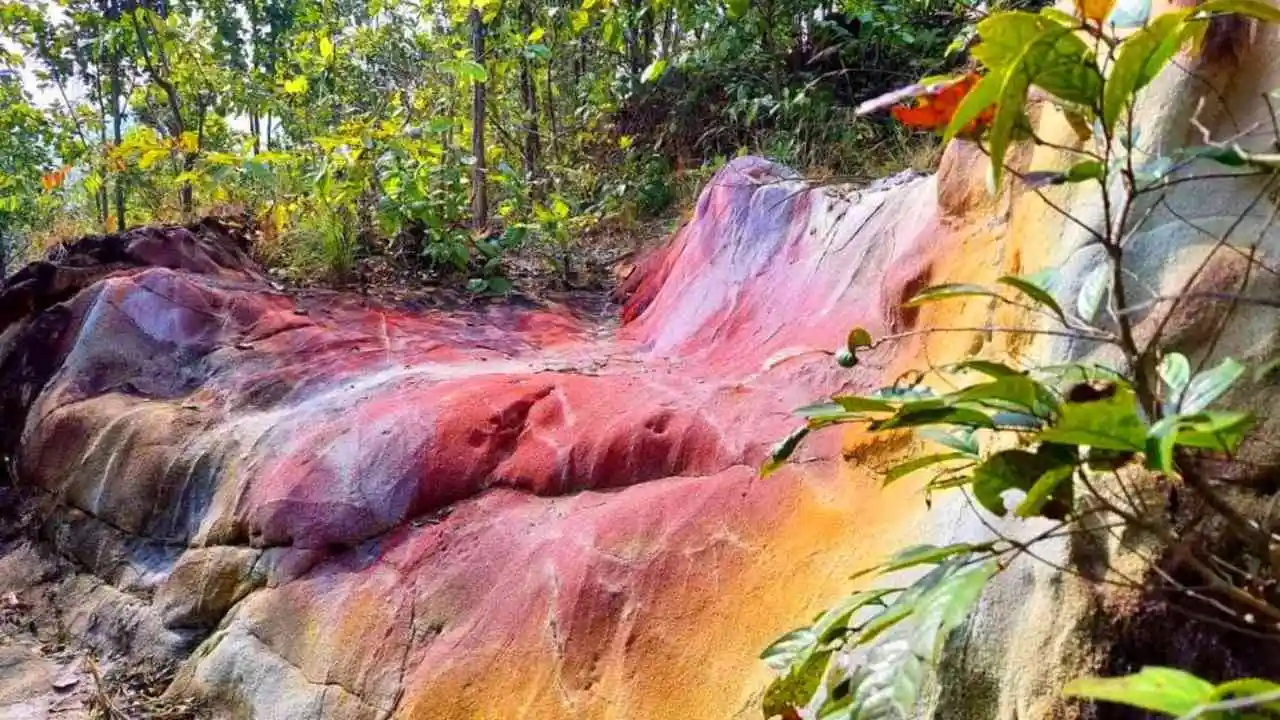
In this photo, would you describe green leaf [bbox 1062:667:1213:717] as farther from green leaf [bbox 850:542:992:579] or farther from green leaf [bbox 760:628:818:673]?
green leaf [bbox 760:628:818:673]

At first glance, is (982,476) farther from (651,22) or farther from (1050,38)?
(651,22)

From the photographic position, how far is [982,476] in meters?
1.23

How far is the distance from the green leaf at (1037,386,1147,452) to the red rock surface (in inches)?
53.2

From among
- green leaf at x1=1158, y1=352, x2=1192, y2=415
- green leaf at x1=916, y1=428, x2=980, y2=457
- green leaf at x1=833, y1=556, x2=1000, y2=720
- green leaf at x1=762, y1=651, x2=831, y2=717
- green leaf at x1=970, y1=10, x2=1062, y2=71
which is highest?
green leaf at x1=970, y1=10, x2=1062, y2=71

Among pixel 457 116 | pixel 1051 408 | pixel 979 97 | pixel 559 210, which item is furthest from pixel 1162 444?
pixel 457 116

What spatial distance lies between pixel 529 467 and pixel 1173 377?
244 centimetres

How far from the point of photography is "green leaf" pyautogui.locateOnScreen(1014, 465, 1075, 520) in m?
1.14

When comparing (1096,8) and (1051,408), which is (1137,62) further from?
(1051,408)

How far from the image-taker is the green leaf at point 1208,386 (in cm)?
118

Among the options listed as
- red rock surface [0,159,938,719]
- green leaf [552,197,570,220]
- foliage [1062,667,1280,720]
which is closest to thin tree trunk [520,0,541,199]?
green leaf [552,197,570,220]

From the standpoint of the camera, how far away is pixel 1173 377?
1.29 metres

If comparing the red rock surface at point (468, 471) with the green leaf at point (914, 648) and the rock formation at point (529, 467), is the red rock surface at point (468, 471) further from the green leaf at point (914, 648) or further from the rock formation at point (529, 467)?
the green leaf at point (914, 648)

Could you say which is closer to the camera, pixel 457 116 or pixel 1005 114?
pixel 1005 114

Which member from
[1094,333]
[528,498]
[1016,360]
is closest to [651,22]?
[528,498]
